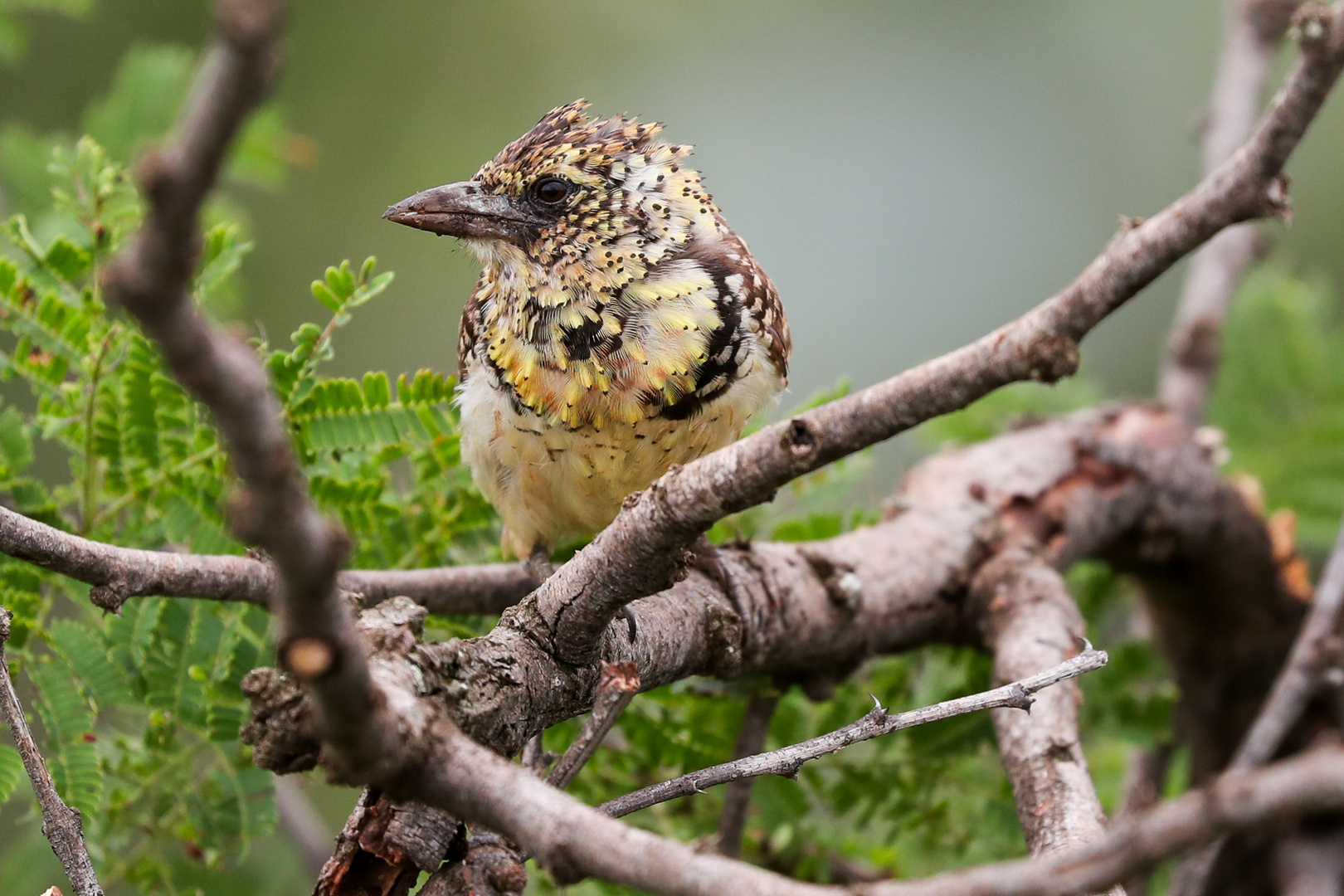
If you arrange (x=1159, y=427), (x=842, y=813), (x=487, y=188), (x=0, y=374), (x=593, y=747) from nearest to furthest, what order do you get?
(x=593, y=747), (x=0, y=374), (x=487, y=188), (x=842, y=813), (x=1159, y=427)

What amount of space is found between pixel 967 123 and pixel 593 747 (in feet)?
31.5

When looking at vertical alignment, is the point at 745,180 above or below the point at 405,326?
above

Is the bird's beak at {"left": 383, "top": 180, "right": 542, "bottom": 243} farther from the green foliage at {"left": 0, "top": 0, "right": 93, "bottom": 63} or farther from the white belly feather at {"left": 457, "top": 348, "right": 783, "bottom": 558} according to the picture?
the green foliage at {"left": 0, "top": 0, "right": 93, "bottom": 63}

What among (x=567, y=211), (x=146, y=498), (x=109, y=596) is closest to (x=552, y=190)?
(x=567, y=211)

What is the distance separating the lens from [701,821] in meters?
2.96

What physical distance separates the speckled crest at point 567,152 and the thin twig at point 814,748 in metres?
1.63

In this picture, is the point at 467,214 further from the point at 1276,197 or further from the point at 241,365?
the point at 241,365

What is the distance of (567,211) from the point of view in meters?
2.78

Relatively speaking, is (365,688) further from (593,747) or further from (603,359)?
(603,359)

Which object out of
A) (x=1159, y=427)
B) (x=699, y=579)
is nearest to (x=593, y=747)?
(x=699, y=579)

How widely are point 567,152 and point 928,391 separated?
1.65 meters

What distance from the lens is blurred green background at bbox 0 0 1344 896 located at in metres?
8.59

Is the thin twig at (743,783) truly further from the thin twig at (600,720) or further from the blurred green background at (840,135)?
the blurred green background at (840,135)

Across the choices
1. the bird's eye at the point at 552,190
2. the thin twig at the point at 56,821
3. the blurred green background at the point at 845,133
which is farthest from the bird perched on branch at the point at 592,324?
the blurred green background at the point at 845,133
